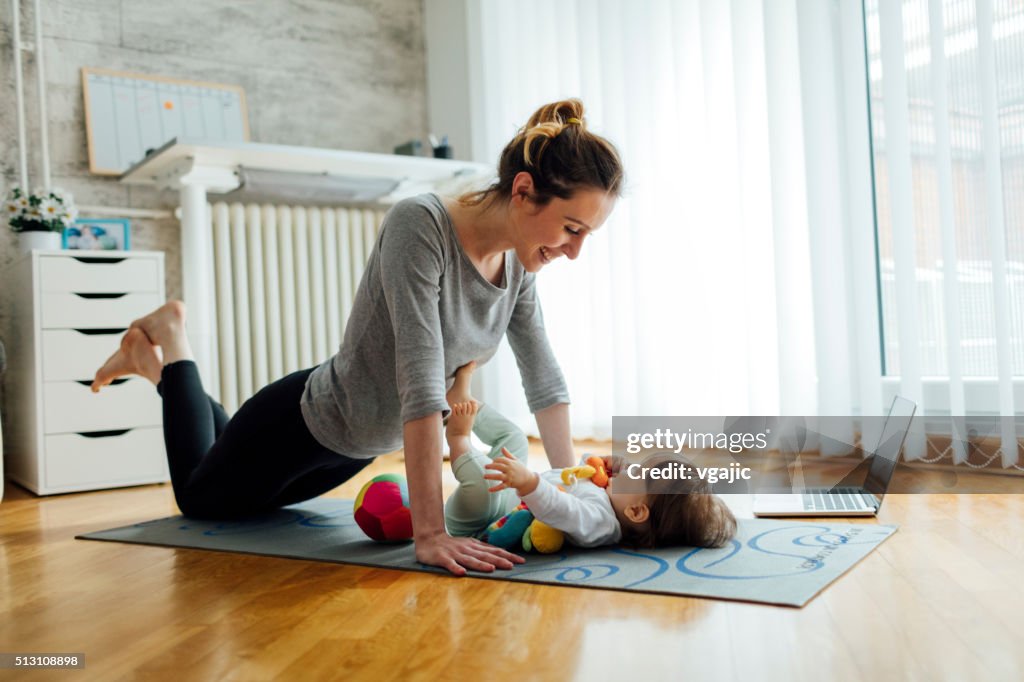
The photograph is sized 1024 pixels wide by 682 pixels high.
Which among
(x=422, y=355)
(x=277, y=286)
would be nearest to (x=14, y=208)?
(x=277, y=286)

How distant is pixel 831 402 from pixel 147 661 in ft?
6.66

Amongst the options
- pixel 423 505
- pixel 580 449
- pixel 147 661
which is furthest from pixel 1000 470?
pixel 147 661

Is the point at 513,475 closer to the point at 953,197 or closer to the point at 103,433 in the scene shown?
the point at 953,197

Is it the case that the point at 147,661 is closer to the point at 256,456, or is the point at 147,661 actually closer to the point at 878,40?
the point at 256,456

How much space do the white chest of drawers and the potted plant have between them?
0.30 feet

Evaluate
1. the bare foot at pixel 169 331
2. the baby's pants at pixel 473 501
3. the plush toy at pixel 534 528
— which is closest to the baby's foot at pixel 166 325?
the bare foot at pixel 169 331

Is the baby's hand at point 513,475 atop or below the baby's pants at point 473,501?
atop

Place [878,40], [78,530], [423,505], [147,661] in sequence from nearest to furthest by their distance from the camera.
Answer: [147,661]
[423,505]
[78,530]
[878,40]

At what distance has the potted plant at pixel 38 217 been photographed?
2805 millimetres

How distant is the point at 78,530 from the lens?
206 cm

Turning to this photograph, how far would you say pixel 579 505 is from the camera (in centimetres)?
156

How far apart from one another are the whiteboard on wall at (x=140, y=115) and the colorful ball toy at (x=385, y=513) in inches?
72.1

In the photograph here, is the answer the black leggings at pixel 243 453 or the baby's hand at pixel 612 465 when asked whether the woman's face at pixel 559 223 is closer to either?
the baby's hand at pixel 612 465

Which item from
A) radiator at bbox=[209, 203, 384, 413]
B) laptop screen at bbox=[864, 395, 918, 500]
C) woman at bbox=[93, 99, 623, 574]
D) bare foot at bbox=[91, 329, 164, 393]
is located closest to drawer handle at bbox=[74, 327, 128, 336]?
radiator at bbox=[209, 203, 384, 413]
